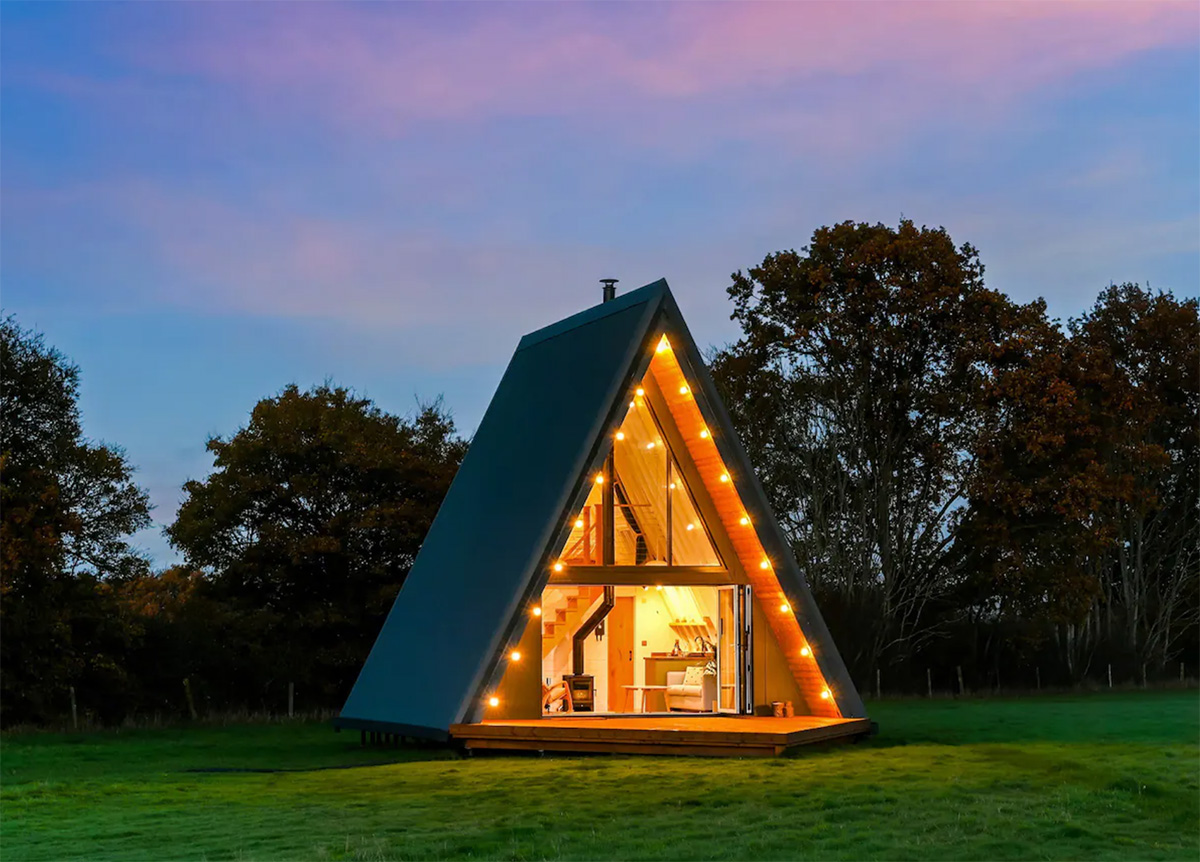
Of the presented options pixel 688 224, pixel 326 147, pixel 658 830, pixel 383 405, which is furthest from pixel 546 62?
pixel 383 405

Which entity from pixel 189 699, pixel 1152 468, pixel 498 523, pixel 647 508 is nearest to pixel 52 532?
pixel 189 699

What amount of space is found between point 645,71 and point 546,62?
1319 millimetres

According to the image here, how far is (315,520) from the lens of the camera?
2536cm

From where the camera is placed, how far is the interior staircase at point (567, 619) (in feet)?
55.4

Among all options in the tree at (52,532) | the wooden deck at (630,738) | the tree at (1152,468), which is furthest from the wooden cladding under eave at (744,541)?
the tree at (1152,468)

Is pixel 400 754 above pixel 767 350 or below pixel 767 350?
below

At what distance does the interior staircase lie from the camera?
16875 millimetres

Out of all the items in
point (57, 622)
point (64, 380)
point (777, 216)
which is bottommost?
point (57, 622)

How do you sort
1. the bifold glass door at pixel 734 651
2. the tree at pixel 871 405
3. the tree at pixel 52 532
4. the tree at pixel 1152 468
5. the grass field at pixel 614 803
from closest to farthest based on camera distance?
the grass field at pixel 614 803 → the bifold glass door at pixel 734 651 → the tree at pixel 52 532 → the tree at pixel 871 405 → the tree at pixel 1152 468

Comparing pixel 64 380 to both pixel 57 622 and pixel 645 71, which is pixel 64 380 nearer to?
pixel 57 622

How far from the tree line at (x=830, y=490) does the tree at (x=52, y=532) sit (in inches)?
1.6

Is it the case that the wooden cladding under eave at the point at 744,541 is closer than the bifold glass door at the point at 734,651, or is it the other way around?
the wooden cladding under eave at the point at 744,541

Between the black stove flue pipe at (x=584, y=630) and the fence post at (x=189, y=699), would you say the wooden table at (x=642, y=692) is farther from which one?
the fence post at (x=189, y=699)

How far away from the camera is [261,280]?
25.6 meters
